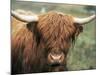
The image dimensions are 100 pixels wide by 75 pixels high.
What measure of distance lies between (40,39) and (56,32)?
0.18 m

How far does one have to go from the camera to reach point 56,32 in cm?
202

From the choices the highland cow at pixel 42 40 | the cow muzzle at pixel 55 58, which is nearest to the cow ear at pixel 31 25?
the highland cow at pixel 42 40

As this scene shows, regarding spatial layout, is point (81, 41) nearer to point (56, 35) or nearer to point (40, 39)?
point (56, 35)

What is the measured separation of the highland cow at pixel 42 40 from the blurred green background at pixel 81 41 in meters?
0.05

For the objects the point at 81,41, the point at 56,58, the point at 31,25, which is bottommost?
the point at 56,58

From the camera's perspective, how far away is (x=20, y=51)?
1.90 m

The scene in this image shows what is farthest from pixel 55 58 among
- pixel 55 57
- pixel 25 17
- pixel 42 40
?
pixel 25 17

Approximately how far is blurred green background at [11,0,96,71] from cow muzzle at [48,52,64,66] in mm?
80

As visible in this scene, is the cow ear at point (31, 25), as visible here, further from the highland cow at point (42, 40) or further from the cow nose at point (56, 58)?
the cow nose at point (56, 58)

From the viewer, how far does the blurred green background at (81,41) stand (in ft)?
6.65

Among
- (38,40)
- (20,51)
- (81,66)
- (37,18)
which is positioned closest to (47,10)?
(37,18)

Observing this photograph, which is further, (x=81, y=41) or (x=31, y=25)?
(x=81, y=41)

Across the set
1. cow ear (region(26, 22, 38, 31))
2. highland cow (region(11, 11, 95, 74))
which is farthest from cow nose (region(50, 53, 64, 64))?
cow ear (region(26, 22, 38, 31))

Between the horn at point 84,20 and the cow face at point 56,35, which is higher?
the horn at point 84,20
